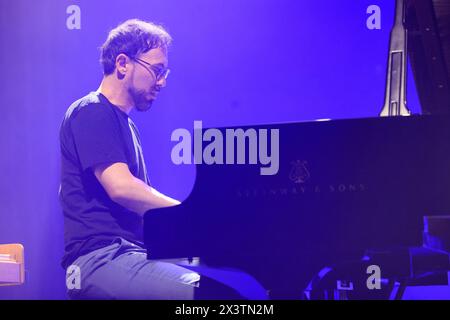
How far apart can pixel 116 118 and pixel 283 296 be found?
36.1 inches

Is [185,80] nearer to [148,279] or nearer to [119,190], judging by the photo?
[119,190]

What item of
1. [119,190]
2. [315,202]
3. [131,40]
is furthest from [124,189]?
[315,202]

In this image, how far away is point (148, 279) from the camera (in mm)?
2266

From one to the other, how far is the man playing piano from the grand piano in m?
0.19

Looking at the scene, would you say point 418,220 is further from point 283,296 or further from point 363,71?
point 363,71

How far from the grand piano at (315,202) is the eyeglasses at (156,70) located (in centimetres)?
58

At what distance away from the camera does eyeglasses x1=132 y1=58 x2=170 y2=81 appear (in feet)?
8.02

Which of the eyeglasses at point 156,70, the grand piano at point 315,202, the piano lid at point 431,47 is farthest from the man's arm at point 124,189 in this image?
the piano lid at point 431,47

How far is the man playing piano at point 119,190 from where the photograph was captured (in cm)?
228

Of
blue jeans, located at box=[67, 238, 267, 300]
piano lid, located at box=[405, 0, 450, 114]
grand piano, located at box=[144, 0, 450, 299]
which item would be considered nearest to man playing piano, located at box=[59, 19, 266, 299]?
blue jeans, located at box=[67, 238, 267, 300]

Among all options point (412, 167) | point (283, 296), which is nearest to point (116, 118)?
point (283, 296)

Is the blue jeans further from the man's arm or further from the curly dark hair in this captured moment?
the curly dark hair

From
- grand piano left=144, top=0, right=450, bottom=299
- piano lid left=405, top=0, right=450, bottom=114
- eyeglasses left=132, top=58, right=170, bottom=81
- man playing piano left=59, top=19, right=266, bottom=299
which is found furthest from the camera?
eyeglasses left=132, top=58, right=170, bottom=81

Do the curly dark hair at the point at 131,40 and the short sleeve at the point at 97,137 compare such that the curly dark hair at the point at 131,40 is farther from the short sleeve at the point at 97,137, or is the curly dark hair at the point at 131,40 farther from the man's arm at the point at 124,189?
the man's arm at the point at 124,189
